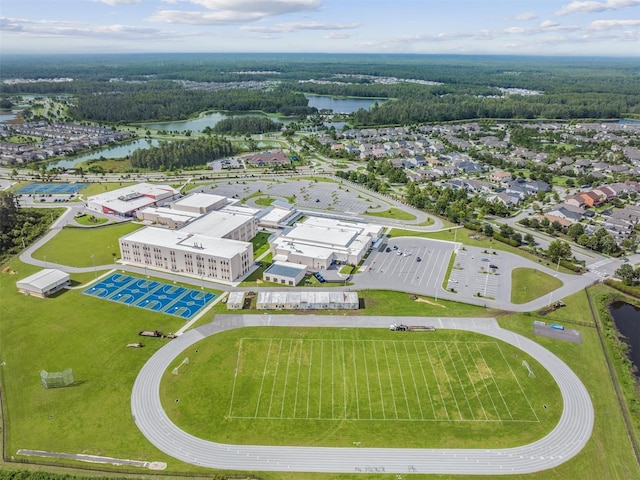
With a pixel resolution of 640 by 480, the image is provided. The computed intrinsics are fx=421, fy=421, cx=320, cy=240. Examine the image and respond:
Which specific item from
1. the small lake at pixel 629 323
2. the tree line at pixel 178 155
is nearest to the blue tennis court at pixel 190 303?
the small lake at pixel 629 323

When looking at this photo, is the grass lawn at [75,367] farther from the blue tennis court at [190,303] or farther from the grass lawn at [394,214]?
the grass lawn at [394,214]

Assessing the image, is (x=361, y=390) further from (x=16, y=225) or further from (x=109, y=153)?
(x=109, y=153)

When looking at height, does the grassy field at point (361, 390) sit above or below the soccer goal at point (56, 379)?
below

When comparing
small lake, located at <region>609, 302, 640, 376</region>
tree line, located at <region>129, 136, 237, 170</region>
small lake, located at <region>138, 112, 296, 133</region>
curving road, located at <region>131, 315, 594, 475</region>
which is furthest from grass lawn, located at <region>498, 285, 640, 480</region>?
small lake, located at <region>138, 112, 296, 133</region>

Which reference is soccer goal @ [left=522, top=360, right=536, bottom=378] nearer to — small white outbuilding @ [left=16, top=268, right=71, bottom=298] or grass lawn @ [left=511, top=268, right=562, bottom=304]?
grass lawn @ [left=511, top=268, right=562, bottom=304]

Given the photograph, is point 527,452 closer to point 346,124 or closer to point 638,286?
point 638,286

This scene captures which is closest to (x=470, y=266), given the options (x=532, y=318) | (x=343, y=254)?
(x=532, y=318)
